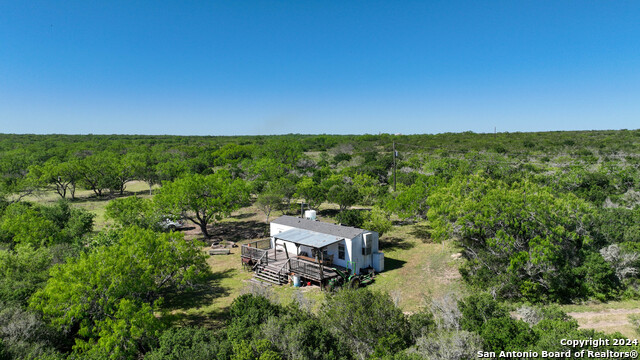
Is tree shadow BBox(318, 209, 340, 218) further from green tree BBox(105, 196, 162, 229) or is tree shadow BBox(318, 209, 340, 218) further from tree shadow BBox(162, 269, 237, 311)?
green tree BBox(105, 196, 162, 229)

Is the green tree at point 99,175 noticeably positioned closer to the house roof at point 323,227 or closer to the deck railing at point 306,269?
the house roof at point 323,227

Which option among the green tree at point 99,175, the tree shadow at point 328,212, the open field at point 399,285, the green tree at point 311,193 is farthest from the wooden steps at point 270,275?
the green tree at point 99,175

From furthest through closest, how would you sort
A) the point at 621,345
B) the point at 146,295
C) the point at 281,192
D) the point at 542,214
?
the point at 281,192 → the point at 542,214 → the point at 146,295 → the point at 621,345

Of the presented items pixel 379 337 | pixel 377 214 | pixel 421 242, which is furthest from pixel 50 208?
pixel 421 242

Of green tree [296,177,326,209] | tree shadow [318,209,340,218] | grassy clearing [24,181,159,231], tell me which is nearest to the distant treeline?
green tree [296,177,326,209]

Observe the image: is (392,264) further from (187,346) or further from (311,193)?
(187,346)

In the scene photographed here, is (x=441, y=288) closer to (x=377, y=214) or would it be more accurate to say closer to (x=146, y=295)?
(x=377, y=214)
